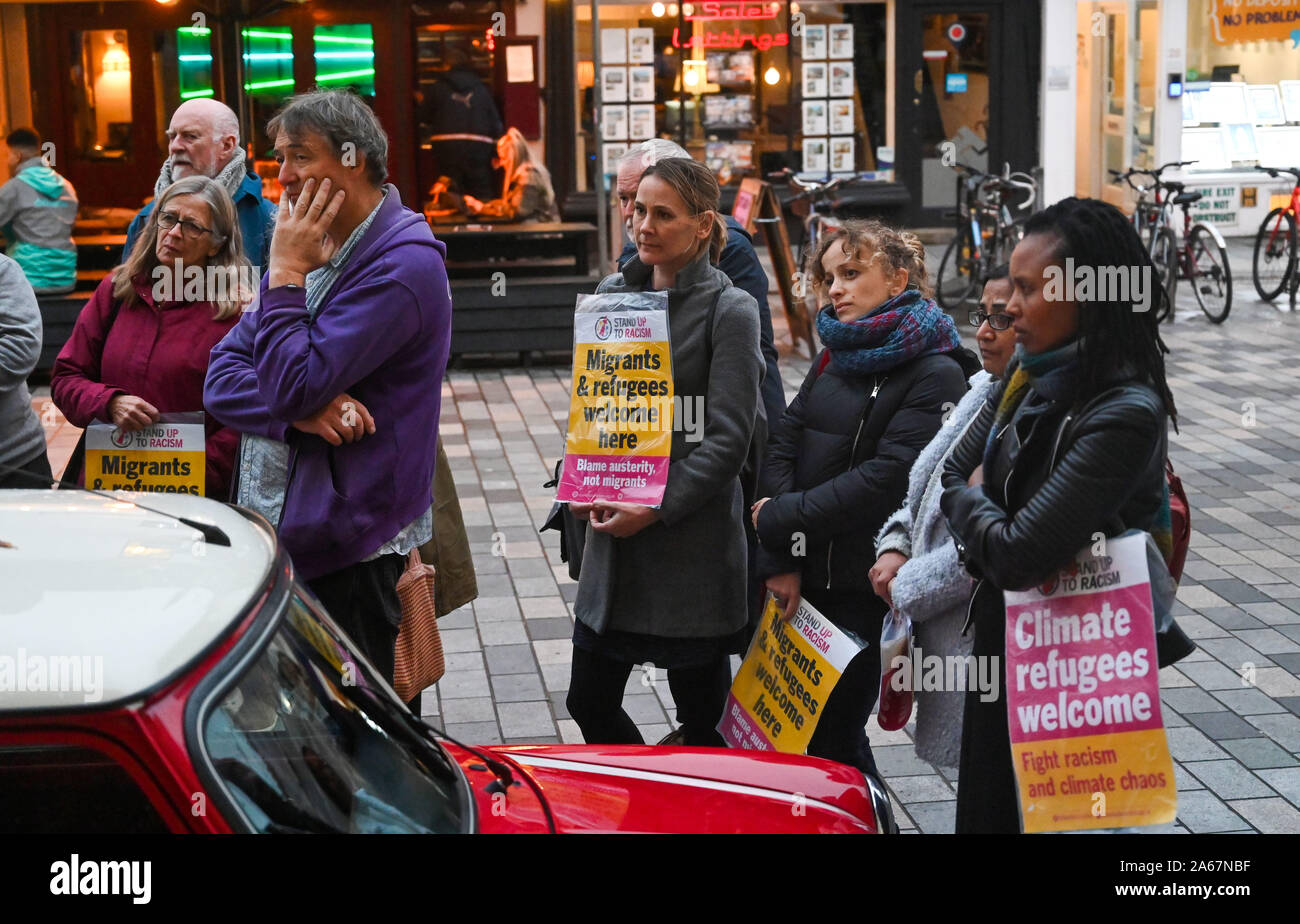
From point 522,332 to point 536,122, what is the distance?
18.6 feet

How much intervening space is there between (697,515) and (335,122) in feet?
4.37

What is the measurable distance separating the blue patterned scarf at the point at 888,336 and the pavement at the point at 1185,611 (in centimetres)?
140

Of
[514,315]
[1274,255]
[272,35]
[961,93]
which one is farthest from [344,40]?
[1274,255]

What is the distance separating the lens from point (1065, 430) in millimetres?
3205

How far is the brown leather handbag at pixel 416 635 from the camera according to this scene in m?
3.96

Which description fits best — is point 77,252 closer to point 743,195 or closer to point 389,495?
point 743,195

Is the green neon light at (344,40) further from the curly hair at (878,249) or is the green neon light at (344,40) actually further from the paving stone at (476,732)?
the curly hair at (878,249)

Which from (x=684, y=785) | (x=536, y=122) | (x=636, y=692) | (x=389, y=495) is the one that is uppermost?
(x=536, y=122)

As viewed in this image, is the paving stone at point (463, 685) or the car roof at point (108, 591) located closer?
the car roof at point (108, 591)

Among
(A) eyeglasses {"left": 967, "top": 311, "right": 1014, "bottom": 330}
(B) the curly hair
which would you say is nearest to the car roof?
(A) eyeglasses {"left": 967, "top": 311, "right": 1014, "bottom": 330}

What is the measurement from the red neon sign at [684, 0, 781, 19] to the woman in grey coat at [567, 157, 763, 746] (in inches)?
591

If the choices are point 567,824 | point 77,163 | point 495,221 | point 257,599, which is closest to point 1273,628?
point 567,824

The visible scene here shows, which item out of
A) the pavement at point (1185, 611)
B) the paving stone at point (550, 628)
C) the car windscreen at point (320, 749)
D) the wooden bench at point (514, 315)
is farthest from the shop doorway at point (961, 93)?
the car windscreen at point (320, 749)

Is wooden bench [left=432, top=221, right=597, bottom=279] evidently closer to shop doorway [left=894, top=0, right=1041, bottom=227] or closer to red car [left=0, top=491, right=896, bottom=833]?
shop doorway [left=894, top=0, right=1041, bottom=227]
